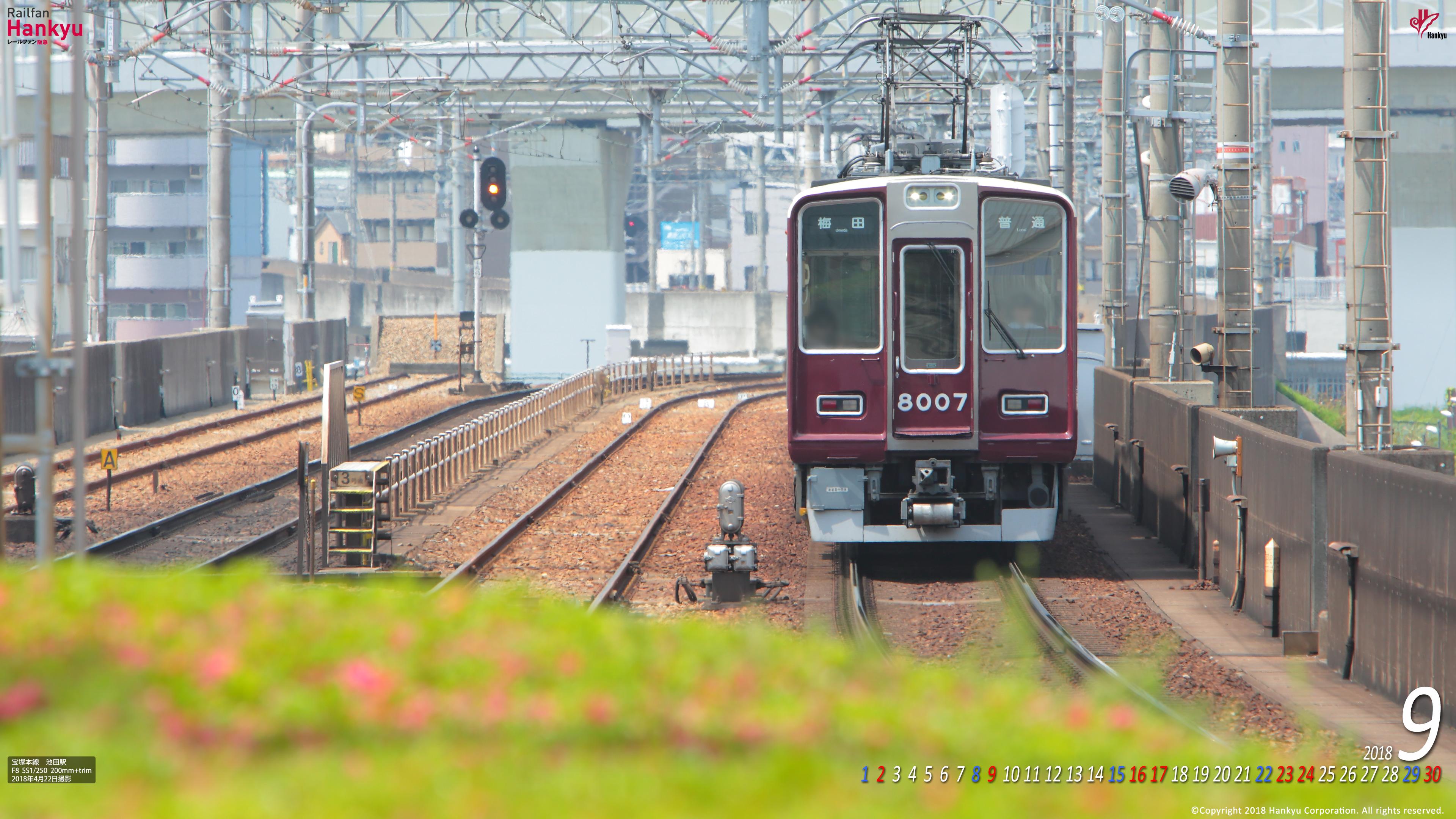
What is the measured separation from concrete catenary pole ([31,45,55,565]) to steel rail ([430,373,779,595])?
3631 millimetres

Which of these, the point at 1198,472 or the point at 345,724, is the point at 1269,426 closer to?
the point at 1198,472

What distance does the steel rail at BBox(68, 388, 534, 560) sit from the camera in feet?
45.0

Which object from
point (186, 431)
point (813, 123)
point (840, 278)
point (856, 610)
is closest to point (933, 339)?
point (840, 278)

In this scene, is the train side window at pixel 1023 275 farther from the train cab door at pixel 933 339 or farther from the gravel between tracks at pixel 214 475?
the gravel between tracks at pixel 214 475

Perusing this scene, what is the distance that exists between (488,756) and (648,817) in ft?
1.96

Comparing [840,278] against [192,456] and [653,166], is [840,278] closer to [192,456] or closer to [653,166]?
[192,456]

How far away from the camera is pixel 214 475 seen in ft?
64.5

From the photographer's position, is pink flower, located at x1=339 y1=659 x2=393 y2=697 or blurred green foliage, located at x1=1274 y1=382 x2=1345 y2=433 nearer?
pink flower, located at x1=339 y1=659 x2=393 y2=697

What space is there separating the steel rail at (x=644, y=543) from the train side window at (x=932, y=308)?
2.95 metres

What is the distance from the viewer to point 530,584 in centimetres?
1195

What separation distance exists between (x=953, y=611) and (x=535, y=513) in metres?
6.06

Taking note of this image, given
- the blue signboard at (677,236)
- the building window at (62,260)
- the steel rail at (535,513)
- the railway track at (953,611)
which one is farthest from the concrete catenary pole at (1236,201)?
the blue signboard at (677,236)

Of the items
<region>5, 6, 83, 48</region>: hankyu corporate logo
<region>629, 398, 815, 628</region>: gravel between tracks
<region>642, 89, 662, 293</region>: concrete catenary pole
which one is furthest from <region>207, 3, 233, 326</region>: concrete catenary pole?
<region>629, 398, 815, 628</region>: gravel between tracks

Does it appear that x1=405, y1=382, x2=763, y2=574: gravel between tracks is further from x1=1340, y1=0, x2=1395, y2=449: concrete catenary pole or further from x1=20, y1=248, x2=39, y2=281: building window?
x1=20, y1=248, x2=39, y2=281: building window
